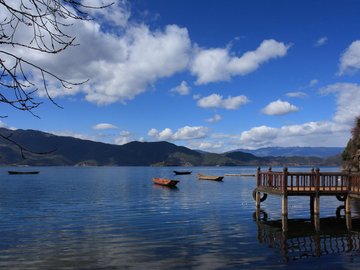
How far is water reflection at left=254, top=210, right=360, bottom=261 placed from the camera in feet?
74.9

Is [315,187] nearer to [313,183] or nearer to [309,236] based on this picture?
[313,183]

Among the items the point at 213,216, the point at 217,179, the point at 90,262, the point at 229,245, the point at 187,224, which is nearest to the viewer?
the point at 90,262

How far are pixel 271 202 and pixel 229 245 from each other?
96.2ft

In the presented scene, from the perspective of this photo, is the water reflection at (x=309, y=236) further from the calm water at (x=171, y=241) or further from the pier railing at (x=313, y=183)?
the pier railing at (x=313, y=183)

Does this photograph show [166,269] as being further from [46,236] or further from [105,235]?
[46,236]

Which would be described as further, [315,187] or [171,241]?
[315,187]

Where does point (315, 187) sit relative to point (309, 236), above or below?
above

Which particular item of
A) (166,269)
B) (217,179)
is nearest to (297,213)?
(166,269)

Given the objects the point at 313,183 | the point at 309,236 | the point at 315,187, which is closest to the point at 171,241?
the point at 309,236

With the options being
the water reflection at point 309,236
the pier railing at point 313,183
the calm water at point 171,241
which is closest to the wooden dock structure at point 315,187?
the pier railing at point 313,183

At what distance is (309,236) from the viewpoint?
27.4 m

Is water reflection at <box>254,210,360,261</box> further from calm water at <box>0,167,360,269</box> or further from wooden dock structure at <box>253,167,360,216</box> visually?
wooden dock structure at <box>253,167,360,216</box>

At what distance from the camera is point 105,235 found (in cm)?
2745

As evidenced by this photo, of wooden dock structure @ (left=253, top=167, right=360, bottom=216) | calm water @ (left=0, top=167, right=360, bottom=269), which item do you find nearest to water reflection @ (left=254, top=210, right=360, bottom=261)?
calm water @ (left=0, top=167, right=360, bottom=269)
